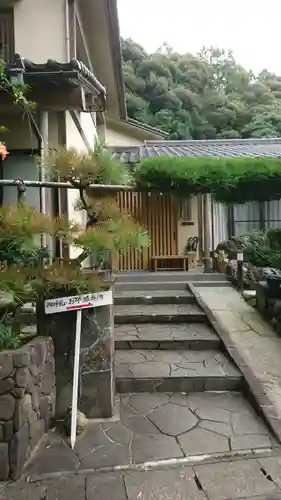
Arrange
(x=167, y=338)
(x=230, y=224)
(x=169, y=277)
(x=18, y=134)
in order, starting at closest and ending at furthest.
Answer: (x=167, y=338)
(x=18, y=134)
(x=169, y=277)
(x=230, y=224)

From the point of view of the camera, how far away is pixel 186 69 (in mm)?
27219

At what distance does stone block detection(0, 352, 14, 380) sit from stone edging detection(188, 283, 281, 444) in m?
2.31

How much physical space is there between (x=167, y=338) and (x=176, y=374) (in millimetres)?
956

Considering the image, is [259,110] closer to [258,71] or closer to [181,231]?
[258,71]

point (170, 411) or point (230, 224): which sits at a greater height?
point (230, 224)

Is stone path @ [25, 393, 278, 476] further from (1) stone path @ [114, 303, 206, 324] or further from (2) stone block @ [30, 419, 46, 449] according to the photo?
(1) stone path @ [114, 303, 206, 324]

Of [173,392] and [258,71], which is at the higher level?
[258,71]

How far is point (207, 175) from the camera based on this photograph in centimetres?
399

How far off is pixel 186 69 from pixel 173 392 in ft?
90.6

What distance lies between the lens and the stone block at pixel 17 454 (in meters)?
2.80

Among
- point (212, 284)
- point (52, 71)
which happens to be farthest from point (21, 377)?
point (212, 284)

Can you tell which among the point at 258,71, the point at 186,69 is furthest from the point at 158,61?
the point at 258,71

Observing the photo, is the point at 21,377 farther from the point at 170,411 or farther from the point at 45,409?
the point at 170,411

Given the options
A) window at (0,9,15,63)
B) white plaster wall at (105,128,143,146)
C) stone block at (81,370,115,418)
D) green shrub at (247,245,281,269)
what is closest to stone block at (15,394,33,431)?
stone block at (81,370,115,418)
